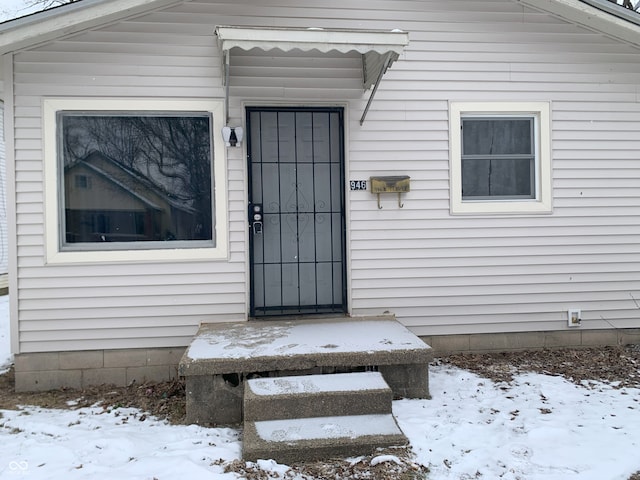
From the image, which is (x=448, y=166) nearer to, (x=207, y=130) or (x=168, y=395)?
(x=207, y=130)

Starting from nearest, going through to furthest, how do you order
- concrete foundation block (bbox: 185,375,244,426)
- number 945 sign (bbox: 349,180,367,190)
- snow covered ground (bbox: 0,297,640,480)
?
1. snow covered ground (bbox: 0,297,640,480)
2. concrete foundation block (bbox: 185,375,244,426)
3. number 945 sign (bbox: 349,180,367,190)

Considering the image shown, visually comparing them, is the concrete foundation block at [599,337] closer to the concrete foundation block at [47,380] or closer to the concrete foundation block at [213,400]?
the concrete foundation block at [213,400]

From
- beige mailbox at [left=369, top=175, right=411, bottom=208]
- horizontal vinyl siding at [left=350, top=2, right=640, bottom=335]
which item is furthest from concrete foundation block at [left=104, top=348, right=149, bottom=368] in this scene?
beige mailbox at [left=369, top=175, right=411, bottom=208]

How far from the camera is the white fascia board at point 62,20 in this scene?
14.2ft

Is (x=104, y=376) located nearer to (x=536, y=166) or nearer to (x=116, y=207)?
(x=116, y=207)

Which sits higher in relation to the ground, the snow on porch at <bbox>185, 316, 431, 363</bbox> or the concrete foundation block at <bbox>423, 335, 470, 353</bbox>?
the snow on porch at <bbox>185, 316, 431, 363</bbox>

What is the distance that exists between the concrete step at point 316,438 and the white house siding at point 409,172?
1810mm

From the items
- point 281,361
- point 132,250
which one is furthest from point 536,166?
point 132,250

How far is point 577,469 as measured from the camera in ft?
9.81

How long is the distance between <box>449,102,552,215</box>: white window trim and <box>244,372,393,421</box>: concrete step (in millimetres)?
2396

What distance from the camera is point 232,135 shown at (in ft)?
15.9

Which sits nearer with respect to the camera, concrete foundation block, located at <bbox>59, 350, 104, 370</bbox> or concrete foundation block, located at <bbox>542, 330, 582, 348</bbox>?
concrete foundation block, located at <bbox>59, 350, 104, 370</bbox>

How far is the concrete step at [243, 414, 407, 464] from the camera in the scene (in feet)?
10.2

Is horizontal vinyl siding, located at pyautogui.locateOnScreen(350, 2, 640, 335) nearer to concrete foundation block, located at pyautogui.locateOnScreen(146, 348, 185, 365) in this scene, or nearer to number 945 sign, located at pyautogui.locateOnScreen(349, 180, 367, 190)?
number 945 sign, located at pyautogui.locateOnScreen(349, 180, 367, 190)
